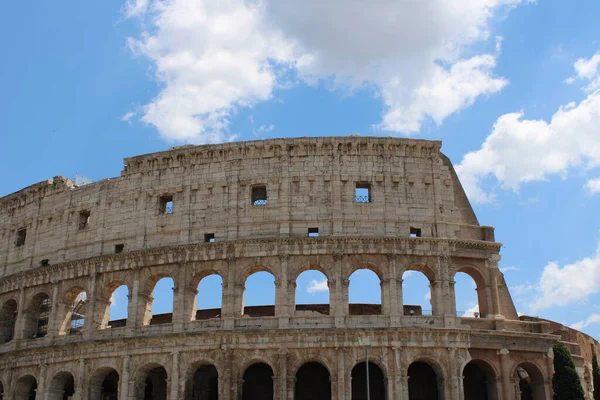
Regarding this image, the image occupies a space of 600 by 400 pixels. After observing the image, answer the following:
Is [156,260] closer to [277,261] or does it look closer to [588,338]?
[277,261]

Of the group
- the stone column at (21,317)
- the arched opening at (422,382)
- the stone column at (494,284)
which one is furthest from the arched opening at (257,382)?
the stone column at (21,317)

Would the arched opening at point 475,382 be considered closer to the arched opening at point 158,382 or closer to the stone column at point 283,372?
the stone column at point 283,372

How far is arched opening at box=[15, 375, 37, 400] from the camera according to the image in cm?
3750

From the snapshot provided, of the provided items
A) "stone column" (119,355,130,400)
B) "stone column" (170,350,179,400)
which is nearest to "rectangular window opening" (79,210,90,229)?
"stone column" (119,355,130,400)

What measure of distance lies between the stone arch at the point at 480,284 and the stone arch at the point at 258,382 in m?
10.2

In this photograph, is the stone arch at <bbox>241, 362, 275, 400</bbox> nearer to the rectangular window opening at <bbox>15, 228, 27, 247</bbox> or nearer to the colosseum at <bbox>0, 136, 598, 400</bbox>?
the colosseum at <bbox>0, 136, 598, 400</bbox>

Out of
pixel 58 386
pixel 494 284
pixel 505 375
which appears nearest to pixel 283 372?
pixel 505 375

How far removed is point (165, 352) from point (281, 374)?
19.3 feet

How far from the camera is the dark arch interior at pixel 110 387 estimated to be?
37.7m

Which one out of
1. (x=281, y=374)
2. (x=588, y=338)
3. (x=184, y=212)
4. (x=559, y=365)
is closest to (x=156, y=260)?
(x=184, y=212)

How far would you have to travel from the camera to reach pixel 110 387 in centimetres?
3822

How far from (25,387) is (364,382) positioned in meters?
18.7

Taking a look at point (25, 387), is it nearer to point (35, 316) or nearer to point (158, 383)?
point (35, 316)

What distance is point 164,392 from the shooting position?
36.4m
